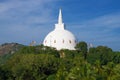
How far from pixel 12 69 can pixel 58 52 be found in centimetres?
2331

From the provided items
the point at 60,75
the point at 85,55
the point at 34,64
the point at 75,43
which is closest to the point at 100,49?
the point at 85,55


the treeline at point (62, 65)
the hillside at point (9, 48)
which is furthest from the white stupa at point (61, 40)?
the hillside at point (9, 48)

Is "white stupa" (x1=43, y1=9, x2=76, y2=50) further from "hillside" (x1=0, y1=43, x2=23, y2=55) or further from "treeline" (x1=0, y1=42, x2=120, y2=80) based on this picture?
"hillside" (x1=0, y1=43, x2=23, y2=55)

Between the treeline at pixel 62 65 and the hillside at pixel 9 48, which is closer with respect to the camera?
the treeline at pixel 62 65

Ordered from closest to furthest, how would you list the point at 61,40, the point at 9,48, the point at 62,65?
1. the point at 62,65
2. the point at 61,40
3. the point at 9,48

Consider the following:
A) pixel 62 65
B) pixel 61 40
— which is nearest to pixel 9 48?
pixel 61 40

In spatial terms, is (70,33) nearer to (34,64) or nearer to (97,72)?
(34,64)

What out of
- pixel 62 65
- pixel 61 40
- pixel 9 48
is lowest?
pixel 62 65

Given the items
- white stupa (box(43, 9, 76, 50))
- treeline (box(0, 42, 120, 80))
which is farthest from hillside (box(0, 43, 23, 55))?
treeline (box(0, 42, 120, 80))

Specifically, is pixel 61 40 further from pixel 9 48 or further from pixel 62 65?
pixel 9 48

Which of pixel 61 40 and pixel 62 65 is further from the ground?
pixel 61 40

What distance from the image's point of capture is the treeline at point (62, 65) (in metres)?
39.4

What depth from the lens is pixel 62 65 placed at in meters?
57.3

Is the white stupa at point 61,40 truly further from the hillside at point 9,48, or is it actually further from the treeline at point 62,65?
the hillside at point 9,48
